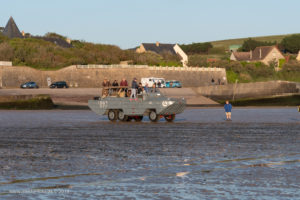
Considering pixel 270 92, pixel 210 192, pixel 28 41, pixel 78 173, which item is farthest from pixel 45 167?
pixel 28 41

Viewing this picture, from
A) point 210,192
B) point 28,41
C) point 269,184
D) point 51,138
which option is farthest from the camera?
point 28,41

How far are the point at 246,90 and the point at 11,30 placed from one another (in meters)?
62.1

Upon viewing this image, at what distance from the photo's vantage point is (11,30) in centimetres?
11125

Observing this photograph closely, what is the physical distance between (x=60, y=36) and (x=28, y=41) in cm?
2534

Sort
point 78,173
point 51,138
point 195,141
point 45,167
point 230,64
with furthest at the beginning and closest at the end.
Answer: point 230,64 → point 51,138 → point 195,141 → point 45,167 → point 78,173

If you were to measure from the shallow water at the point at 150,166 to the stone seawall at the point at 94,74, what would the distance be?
58.7m

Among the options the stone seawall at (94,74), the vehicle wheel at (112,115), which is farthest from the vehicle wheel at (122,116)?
the stone seawall at (94,74)

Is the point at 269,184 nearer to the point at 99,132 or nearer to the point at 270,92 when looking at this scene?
the point at 99,132

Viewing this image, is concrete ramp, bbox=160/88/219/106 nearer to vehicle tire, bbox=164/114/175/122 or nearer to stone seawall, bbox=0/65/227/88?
stone seawall, bbox=0/65/227/88

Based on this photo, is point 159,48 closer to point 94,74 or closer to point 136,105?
point 94,74

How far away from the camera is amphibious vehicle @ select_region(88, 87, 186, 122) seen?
26.4 metres

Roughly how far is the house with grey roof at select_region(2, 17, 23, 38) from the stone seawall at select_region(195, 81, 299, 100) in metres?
57.0

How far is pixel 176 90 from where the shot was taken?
64688mm

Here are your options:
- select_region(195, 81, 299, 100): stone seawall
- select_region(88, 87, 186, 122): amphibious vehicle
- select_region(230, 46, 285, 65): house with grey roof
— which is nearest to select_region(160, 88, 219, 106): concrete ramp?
select_region(195, 81, 299, 100): stone seawall
